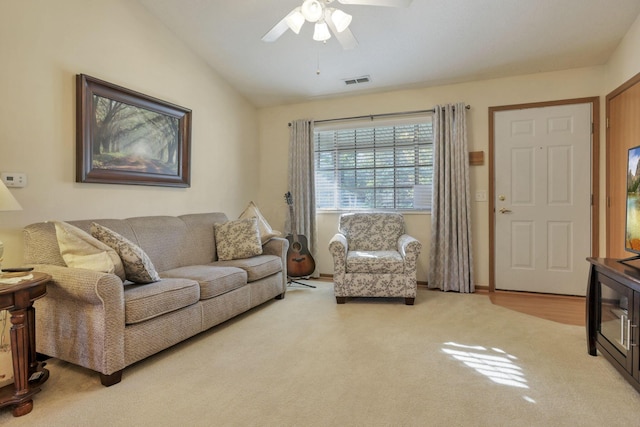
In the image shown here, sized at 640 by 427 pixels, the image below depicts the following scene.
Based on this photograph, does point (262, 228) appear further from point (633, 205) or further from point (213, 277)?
point (633, 205)

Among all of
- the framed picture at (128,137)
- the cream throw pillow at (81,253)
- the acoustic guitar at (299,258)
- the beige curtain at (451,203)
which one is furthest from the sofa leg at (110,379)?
the beige curtain at (451,203)

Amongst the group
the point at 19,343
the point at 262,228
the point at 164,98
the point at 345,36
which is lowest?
the point at 19,343

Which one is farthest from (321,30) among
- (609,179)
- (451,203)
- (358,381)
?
(609,179)

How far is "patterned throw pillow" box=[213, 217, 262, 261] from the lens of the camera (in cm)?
334

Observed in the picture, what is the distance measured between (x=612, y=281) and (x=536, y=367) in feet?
2.17

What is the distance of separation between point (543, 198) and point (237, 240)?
3.27 meters

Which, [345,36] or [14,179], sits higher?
[345,36]

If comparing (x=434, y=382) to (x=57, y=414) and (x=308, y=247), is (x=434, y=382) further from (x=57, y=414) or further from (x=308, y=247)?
(x=308, y=247)

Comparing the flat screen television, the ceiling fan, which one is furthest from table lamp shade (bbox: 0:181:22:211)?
the flat screen television

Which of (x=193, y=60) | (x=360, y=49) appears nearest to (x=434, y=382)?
(x=360, y=49)

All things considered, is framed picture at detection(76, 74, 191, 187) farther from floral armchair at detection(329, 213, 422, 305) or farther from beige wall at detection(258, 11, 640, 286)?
floral armchair at detection(329, 213, 422, 305)

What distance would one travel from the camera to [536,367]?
6.57ft

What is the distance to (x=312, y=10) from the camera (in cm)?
213

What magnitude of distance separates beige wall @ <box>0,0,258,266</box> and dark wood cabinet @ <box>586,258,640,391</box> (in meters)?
3.51
